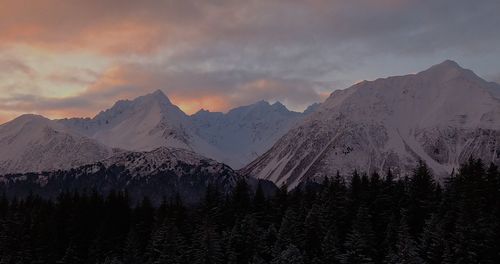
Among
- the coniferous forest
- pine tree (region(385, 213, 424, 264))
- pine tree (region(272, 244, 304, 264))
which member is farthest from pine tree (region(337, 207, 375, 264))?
pine tree (region(272, 244, 304, 264))

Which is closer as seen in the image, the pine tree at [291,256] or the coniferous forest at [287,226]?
the coniferous forest at [287,226]

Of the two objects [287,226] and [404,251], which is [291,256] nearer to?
[287,226]

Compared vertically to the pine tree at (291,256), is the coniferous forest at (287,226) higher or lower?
higher

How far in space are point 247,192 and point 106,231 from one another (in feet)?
104

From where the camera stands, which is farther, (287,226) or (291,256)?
(287,226)

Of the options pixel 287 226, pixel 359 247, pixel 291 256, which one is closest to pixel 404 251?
pixel 359 247

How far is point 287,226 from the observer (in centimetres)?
12375

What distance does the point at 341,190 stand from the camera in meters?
136

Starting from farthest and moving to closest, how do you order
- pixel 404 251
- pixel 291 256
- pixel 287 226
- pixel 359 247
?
1. pixel 287 226
2. pixel 291 256
3. pixel 359 247
4. pixel 404 251

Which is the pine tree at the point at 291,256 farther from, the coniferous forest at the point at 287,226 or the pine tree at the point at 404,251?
the pine tree at the point at 404,251

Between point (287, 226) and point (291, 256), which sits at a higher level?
point (287, 226)

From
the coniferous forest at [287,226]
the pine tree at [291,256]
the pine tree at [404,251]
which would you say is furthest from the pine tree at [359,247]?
the pine tree at [291,256]

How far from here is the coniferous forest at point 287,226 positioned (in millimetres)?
104938

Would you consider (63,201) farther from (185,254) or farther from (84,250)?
(185,254)
